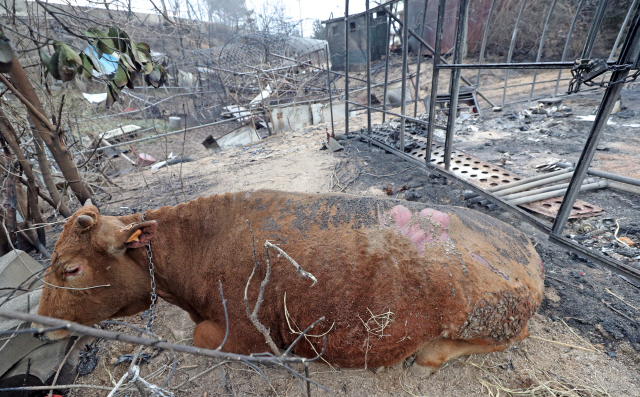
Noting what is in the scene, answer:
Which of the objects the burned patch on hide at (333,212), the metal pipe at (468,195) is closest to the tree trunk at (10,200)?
the burned patch on hide at (333,212)

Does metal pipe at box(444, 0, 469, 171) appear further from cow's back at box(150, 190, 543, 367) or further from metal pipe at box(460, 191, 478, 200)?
cow's back at box(150, 190, 543, 367)

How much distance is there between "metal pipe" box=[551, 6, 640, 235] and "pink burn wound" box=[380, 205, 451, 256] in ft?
5.23

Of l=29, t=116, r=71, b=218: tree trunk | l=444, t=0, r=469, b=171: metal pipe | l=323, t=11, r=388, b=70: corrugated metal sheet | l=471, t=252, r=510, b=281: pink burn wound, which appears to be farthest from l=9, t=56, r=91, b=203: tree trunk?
l=323, t=11, r=388, b=70: corrugated metal sheet

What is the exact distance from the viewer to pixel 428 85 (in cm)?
1603

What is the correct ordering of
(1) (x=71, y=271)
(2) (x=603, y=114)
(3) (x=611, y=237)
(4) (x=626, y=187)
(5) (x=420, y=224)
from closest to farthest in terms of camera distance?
(1) (x=71, y=271) → (5) (x=420, y=224) → (2) (x=603, y=114) → (3) (x=611, y=237) → (4) (x=626, y=187)

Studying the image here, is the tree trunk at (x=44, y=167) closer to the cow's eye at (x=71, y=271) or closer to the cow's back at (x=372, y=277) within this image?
the cow's eye at (x=71, y=271)

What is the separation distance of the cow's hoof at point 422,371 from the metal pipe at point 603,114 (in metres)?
2.09

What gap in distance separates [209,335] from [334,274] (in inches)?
48.0

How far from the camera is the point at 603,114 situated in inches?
104

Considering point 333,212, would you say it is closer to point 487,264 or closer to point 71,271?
point 487,264

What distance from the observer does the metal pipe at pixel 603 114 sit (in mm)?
2353

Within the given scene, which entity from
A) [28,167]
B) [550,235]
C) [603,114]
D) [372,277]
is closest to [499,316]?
[372,277]

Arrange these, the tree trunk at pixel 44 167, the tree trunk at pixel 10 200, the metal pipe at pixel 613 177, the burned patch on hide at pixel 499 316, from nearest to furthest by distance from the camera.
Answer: the burned patch on hide at pixel 499 316 → the metal pipe at pixel 613 177 → the tree trunk at pixel 10 200 → the tree trunk at pixel 44 167

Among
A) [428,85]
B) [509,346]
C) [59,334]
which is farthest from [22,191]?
[428,85]
